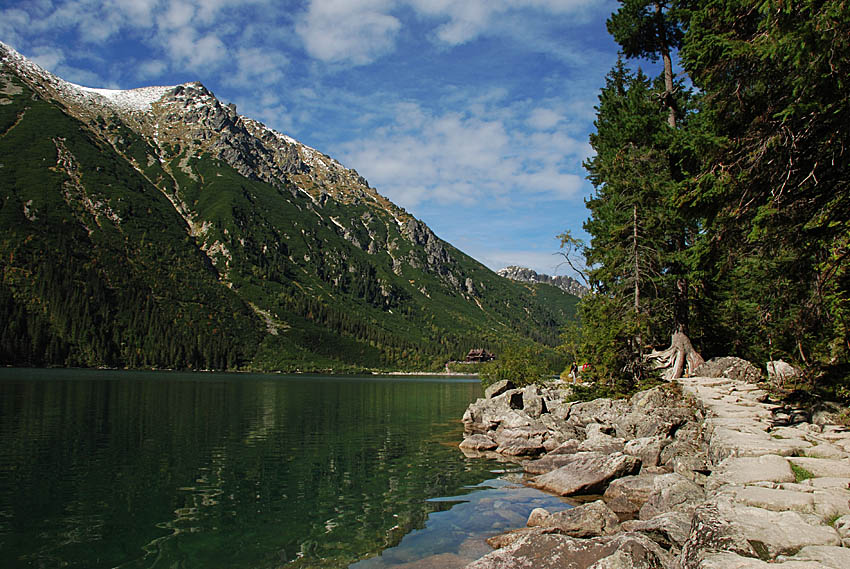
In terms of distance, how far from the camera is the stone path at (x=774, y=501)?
20.0ft

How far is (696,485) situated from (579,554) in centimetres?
507

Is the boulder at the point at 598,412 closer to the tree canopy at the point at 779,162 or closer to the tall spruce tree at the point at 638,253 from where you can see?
the tall spruce tree at the point at 638,253

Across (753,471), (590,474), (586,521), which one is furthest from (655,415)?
(753,471)

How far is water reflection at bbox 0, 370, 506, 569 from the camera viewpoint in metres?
12.9

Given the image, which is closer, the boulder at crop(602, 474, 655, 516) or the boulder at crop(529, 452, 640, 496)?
the boulder at crop(602, 474, 655, 516)

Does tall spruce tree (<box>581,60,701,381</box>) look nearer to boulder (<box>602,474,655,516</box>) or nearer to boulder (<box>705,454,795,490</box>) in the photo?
boulder (<box>602,474,655,516</box>)

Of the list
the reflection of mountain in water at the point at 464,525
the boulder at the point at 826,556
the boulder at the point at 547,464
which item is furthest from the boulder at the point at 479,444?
the boulder at the point at 826,556

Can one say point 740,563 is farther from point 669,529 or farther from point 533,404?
point 533,404

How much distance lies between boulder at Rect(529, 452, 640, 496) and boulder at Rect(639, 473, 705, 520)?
13.3 ft

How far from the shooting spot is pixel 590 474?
1805cm

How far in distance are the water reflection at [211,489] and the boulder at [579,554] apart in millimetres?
4031

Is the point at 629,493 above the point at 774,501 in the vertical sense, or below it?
below

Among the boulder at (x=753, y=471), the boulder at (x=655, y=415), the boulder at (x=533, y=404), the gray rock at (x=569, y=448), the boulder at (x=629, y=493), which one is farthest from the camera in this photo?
the boulder at (x=533, y=404)

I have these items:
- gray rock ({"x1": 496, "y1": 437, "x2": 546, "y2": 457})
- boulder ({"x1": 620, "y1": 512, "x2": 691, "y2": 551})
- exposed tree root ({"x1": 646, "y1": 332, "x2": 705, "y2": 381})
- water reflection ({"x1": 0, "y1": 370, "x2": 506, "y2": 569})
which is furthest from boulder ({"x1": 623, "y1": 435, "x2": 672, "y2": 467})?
exposed tree root ({"x1": 646, "y1": 332, "x2": 705, "y2": 381})
